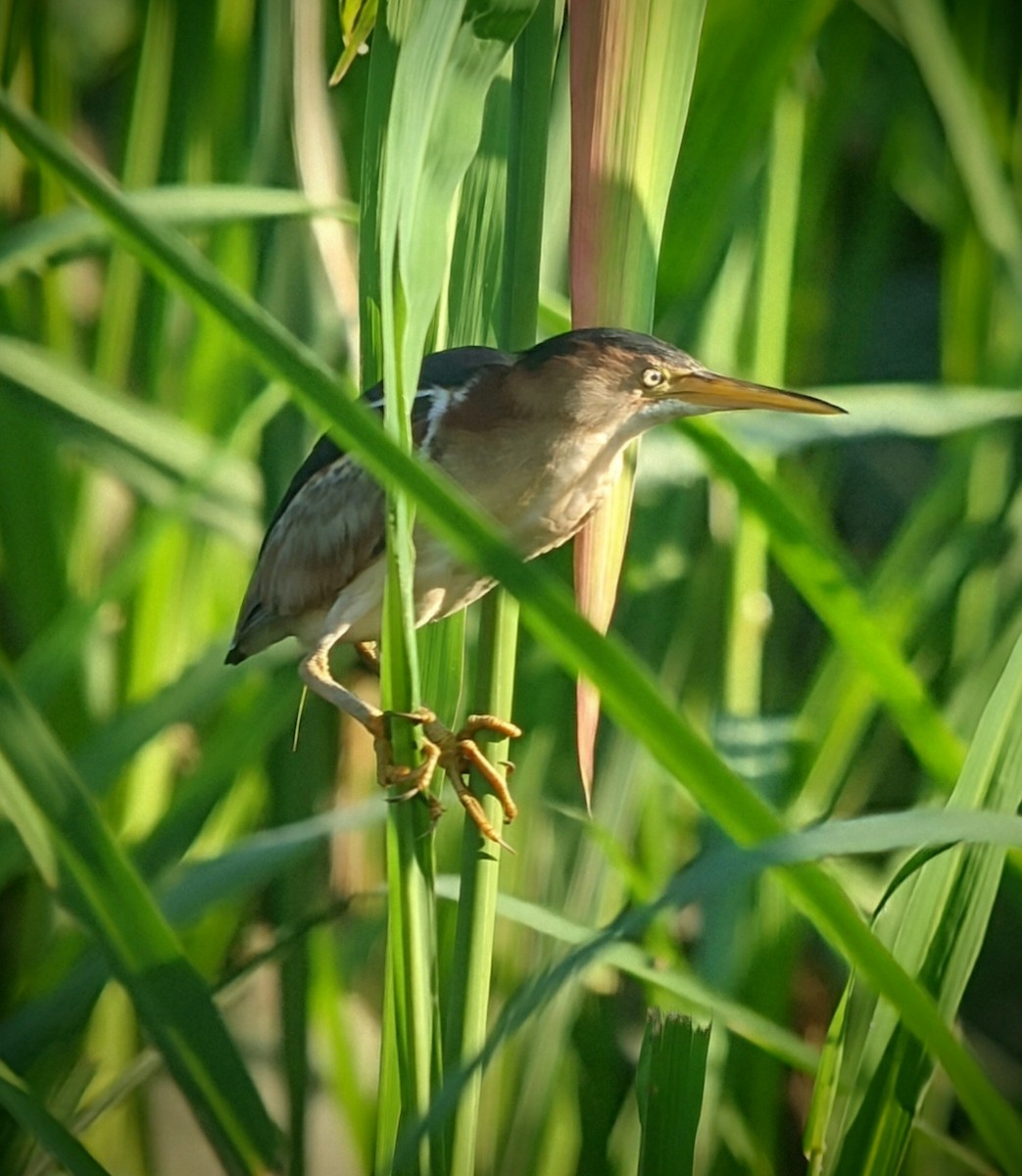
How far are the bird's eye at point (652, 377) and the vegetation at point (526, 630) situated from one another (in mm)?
34

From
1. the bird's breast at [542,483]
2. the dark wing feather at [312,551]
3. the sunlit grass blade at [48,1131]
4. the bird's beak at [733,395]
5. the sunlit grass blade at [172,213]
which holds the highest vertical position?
the sunlit grass blade at [172,213]

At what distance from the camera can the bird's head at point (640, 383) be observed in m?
0.67

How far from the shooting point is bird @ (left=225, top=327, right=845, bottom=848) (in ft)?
2.17

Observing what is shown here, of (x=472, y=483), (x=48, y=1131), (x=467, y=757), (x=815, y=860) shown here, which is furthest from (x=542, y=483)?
(x=48, y=1131)

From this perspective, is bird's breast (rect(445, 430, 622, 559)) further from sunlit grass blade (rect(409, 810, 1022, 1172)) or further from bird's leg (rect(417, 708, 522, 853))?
sunlit grass blade (rect(409, 810, 1022, 1172))

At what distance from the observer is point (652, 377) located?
0.69 m

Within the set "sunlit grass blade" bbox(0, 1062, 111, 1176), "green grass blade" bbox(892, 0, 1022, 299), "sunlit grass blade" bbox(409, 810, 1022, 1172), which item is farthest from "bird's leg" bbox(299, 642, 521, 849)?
"green grass blade" bbox(892, 0, 1022, 299)

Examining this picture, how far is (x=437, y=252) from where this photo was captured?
0.53 m

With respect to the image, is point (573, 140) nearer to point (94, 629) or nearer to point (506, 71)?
point (506, 71)

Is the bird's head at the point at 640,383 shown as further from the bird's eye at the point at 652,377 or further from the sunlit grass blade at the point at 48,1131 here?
the sunlit grass blade at the point at 48,1131

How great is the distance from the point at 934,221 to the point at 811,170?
154mm

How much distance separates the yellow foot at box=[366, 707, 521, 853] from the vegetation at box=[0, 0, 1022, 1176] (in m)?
0.02

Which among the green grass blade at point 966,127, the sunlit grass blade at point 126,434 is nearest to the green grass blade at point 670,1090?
the sunlit grass blade at point 126,434

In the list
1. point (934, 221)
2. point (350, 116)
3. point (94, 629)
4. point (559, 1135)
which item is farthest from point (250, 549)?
point (934, 221)
